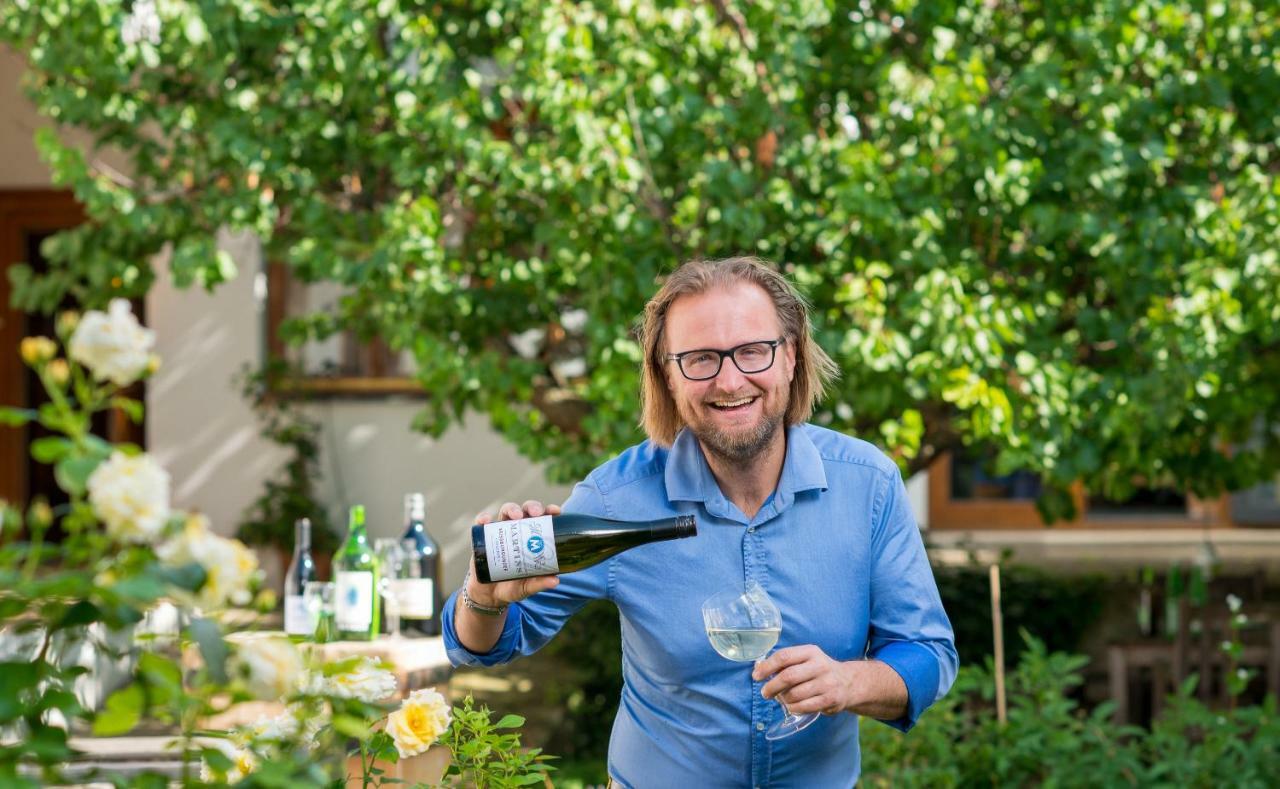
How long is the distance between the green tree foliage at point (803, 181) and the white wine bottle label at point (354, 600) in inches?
56.0

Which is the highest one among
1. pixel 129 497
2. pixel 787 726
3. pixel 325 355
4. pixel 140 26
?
pixel 140 26

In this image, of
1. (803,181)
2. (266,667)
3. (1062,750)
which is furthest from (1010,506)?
(266,667)

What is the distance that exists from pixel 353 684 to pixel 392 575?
273 centimetres

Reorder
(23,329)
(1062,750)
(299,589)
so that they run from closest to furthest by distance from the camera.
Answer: (299,589) → (1062,750) → (23,329)

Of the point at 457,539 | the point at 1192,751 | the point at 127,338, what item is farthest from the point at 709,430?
the point at 457,539

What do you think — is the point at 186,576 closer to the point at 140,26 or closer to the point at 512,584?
the point at 512,584

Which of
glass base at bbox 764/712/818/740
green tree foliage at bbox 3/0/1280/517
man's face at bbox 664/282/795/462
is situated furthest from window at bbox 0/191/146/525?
glass base at bbox 764/712/818/740

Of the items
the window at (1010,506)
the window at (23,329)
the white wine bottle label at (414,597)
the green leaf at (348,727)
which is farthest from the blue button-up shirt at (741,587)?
the window at (1010,506)

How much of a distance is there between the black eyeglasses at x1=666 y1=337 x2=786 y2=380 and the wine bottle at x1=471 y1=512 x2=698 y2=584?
0.73 feet

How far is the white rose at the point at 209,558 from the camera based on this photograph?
3.16 ft

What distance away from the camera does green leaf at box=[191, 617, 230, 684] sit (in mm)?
988

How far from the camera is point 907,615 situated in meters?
2.18

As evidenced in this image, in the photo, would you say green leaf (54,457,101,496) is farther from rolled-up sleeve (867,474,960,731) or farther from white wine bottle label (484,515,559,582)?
rolled-up sleeve (867,474,960,731)

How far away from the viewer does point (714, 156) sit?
5016 mm
